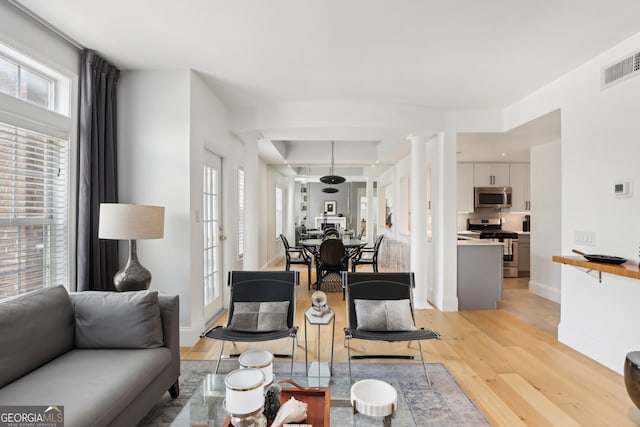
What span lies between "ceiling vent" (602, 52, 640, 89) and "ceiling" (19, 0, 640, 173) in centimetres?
19

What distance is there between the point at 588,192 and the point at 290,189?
852 cm

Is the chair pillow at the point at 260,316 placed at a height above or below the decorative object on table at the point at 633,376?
above

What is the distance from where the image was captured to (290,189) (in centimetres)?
1089

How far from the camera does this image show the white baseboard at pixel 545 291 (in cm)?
495

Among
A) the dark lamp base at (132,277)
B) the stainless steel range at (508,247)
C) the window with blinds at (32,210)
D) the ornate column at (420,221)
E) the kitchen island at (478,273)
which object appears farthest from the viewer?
the stainless steel range at (508,247)

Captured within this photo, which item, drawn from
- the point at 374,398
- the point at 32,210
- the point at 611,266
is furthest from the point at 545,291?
the point at 32,210

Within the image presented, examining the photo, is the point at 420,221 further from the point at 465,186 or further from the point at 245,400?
the point at 245,400

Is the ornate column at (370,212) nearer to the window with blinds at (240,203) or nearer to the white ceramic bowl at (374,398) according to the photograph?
the window with blinds at (240,203)

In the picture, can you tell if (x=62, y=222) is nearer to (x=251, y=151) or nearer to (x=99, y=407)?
(x=99, y=407)

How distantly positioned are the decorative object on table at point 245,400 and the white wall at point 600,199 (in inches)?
123

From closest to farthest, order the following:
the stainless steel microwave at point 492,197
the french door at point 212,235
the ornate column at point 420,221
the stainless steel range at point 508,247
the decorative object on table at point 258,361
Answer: the decorative object on table at point 258,361, the french door at point 212,235, the ornate column at point 420,221, the stainless steel range at point 508,247, the stainless steel microwave at point 492,197

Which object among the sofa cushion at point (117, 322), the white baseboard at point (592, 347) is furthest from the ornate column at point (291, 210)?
the sofa cushion at point (117, 322)

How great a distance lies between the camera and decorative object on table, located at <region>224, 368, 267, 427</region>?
134 cm

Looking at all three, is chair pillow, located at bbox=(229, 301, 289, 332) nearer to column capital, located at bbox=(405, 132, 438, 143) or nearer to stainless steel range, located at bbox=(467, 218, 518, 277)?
column capital, located at bbox=(405, 132, 438, 143)
